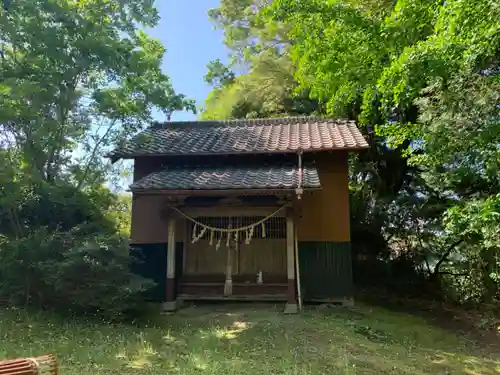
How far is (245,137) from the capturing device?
12.0 meters

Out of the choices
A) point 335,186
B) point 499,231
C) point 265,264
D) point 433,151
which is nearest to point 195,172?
point 265,264

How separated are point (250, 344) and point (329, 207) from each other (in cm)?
449

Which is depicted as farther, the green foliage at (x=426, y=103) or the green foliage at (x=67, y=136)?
the green foliage at (x=67, y=136)

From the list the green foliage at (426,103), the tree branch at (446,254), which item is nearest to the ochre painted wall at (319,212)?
the green foliage at (426,103)

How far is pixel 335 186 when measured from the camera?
10.8 metres

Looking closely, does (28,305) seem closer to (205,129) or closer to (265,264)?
(265,264)

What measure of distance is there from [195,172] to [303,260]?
3.39 m

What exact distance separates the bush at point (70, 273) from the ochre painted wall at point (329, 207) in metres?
4.11

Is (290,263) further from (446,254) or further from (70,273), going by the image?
(446,254)

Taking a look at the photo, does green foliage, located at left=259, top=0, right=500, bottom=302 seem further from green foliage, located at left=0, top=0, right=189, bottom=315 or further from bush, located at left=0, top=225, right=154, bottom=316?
bush, located at left=0, top=225, right=154, bottom=316

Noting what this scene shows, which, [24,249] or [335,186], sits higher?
[335,186]

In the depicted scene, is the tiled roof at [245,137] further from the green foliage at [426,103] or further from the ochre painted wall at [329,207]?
the green foliage at [426,103]

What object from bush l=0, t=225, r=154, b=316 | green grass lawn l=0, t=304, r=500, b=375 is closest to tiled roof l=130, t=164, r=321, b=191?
bush l=0, t=225, r=154, b=316

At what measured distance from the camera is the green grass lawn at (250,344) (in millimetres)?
6191
